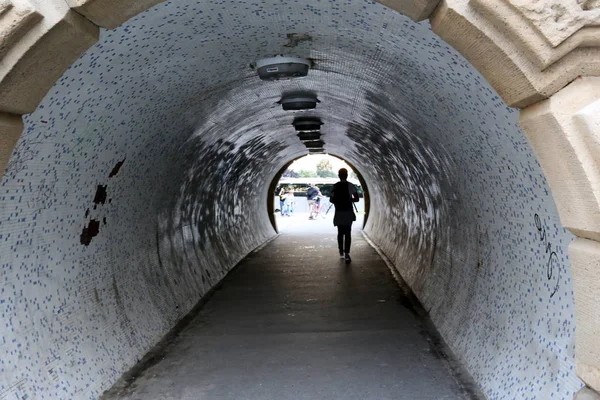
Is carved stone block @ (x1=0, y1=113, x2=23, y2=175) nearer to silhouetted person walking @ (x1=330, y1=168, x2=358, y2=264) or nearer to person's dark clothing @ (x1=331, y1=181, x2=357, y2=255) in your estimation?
silhouetted person walking @ (x1=330, y1=168, x2=358, y2=264)

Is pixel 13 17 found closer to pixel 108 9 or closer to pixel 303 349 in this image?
pixel 108 9

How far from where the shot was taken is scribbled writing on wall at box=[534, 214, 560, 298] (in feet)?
11.7

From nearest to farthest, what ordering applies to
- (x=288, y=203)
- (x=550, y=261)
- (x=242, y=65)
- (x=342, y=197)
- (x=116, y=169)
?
(x=550, y=261) < (x=116, y=169) < (x=242, y=65) < (x=342, y=197) < (x=288, y=203)

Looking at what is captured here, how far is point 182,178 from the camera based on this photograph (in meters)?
8.24

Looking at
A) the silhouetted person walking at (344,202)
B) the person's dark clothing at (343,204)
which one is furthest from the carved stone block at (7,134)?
the person's dark clothing at (343,204)

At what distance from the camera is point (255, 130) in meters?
10.6

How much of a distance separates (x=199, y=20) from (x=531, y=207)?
251cm

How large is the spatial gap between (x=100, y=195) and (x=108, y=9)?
2564 mm

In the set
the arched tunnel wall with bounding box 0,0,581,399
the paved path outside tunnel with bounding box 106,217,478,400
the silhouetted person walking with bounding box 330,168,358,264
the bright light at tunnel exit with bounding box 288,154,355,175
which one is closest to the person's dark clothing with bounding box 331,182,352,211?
the silhouetted person walking with bounding box 330,168,358,264

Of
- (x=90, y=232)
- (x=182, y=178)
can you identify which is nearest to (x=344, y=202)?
(x=182, y=178)

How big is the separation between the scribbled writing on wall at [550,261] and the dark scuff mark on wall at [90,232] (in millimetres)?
3461

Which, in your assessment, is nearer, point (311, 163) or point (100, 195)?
point (100, 195)

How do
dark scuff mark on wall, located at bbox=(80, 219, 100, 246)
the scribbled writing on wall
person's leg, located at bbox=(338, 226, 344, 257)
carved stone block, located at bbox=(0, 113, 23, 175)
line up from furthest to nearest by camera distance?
1. person's leg, located at bbox=(338, 226, 344, 257)
2. dark scuff mark on wall, located at bbox=(80, 219, 100, 246)
3. the scribbled writing on wall
4. carved stone block, located at bbox=(0, 113, 23, 175)

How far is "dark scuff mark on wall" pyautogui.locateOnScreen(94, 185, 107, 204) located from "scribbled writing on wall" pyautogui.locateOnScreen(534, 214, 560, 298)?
347 cm
